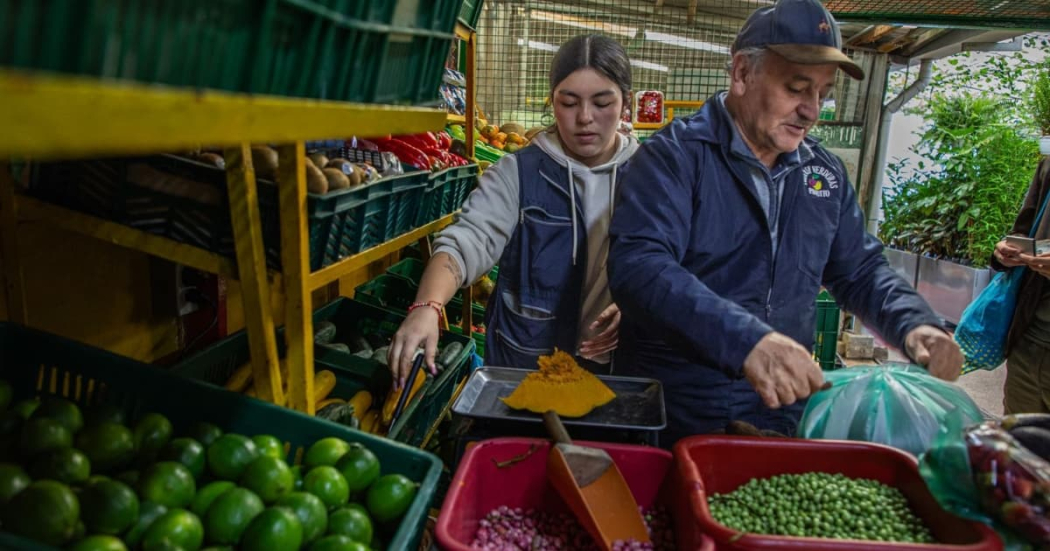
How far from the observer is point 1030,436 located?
125cm

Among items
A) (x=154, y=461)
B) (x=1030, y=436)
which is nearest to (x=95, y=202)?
(x=154, y=461)

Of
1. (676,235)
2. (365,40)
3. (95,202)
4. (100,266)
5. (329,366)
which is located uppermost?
(365,40)

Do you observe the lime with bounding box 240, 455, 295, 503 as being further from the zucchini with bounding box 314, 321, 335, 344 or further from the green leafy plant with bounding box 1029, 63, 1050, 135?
the green leafy plant with bounding box 1029, 63, 1050, 135

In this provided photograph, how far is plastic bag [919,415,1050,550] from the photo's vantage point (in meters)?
1.09

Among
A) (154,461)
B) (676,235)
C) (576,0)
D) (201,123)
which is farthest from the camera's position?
(576,0)

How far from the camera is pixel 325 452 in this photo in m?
1.29

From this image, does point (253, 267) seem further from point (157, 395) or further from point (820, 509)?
point (820, 509)

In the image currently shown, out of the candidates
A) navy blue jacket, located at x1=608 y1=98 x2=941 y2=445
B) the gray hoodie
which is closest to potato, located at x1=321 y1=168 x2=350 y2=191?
the gray hoodie

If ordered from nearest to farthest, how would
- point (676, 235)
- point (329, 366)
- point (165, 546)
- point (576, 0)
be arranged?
point (165, 546) < point (676, 235) < point (329, 366) < point (576, 0)

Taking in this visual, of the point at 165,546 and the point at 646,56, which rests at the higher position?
the point at 646,56

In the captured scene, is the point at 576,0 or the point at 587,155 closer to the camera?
the point at 587,155

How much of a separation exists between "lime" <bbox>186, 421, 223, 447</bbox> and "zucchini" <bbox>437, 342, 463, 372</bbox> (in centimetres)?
119

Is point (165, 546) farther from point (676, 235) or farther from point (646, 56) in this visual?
point (646, 56)

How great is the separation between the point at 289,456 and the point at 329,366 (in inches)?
31.0
